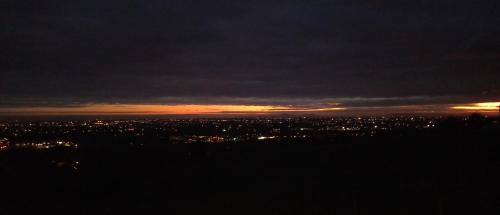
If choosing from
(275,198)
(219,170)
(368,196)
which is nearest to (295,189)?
(275,198)

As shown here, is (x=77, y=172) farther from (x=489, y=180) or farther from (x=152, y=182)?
(x=489, y=180)

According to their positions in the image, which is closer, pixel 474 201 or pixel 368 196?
pixel 474 201

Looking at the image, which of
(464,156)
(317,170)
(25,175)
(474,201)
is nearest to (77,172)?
(25,175)

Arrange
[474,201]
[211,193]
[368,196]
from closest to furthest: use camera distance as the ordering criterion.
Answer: [474,201], [368,196], [211,193]

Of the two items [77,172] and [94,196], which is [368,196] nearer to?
[94,196]

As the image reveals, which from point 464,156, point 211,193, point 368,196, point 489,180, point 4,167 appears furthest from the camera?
point 464,156

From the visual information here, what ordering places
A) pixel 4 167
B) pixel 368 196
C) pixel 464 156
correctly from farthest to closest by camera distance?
pixel 464 156
pixel 4 167
pixel 368 196
